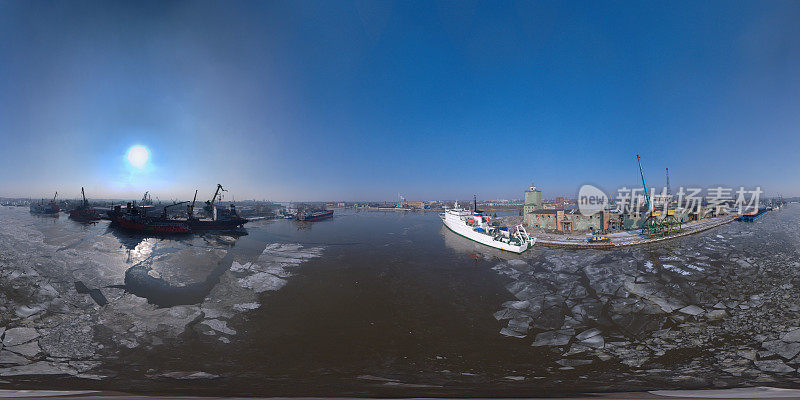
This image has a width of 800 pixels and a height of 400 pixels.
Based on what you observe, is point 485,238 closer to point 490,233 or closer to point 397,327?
point 490,233

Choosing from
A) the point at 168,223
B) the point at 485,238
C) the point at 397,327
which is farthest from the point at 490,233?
the point at 168,223

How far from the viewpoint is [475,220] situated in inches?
1163

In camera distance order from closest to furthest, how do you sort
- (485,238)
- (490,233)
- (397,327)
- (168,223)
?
(397,327) → (485,238) → (490,233) → (168,223)

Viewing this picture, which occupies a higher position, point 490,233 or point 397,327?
point 490,233

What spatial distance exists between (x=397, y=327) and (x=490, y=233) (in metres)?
19.1

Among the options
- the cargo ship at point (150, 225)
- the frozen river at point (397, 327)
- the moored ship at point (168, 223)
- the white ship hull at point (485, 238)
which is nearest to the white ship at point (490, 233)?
the white ship hull at point (485, 238)

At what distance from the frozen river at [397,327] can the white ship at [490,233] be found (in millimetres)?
5451

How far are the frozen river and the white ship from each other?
215 inches

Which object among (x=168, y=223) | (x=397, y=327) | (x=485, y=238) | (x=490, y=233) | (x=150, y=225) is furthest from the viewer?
(x=168, y=223)

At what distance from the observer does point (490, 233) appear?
23.8 metres

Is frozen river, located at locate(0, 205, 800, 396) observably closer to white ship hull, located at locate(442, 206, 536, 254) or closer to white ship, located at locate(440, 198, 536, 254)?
white ship hull, located at locate(442, 206, 536, 254)

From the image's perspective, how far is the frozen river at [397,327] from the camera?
4199 millimetres

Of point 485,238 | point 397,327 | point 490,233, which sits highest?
point 490,233

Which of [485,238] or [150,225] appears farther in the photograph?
[150,225]
